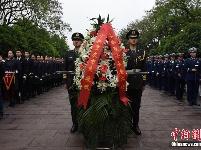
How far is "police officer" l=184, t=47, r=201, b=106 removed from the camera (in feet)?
37.7

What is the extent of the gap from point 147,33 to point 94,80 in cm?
4881

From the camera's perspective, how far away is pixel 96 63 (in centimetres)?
576

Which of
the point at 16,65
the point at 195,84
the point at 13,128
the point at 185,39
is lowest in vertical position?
the point at 13,128

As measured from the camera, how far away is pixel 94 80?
19.3 feet

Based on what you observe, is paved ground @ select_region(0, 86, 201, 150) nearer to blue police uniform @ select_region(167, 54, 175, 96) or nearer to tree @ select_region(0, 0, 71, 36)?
blue police uniform @ select_region(167, 54, 175, 96)

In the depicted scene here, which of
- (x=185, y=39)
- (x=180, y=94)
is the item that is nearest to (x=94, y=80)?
(x=180, y=94)

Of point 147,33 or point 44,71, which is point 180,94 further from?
point 147,33

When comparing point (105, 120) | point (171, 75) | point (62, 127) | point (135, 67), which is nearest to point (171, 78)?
point (171, 75)

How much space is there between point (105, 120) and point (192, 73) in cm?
659

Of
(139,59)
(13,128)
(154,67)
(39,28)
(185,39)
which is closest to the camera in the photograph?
(139,59)

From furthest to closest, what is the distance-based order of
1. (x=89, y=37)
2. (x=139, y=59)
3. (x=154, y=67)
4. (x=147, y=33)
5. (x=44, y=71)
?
1. (x=147, y=33)
2. (x=154, y=67)
3. (x=44, y=71)
4. (x=139, y=59)
5. (x=89, y=37)

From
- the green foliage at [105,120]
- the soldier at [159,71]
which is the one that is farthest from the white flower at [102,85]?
the soldier at [159,71]

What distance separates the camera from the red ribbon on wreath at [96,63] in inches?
226

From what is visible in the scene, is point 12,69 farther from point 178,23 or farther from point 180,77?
point 178,23
